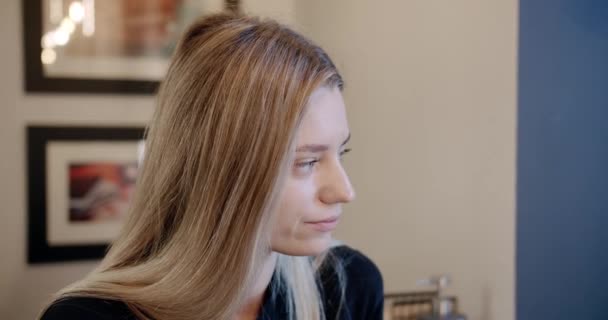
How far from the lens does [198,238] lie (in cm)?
63

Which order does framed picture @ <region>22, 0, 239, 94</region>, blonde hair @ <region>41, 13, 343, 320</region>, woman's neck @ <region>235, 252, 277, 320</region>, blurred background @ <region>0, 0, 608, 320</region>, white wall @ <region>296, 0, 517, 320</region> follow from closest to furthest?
blonde hair @ <region>41, 13, 343, 320</region>, woman's neck @ <region>235, 252, 277, 320</region>, blurred background @ <region>0, 0, 608, 320</region>, white wall @ <region>296, 0, 517, 320</region>, framed picture @ <region>22, 0, 239, 94</region>

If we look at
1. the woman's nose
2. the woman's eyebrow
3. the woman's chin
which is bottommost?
the woman's chin

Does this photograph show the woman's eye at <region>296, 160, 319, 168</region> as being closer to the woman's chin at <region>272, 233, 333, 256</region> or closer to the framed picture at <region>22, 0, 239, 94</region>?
the woman's chin at <region>272, 233, 333, 256</region>

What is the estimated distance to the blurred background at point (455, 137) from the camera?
868 millimetres

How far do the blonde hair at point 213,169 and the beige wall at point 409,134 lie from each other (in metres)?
0.51

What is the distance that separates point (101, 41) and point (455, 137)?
3.20 ft

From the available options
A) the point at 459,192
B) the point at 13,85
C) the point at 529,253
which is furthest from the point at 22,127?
the point at 529,253

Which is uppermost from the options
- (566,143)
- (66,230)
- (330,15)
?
(330,15)

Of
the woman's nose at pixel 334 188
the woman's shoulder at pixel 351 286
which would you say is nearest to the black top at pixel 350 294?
the woman's shoulder at pixel 351 286

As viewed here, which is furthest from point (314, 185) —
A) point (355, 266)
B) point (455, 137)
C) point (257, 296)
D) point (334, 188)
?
point (455, 137)

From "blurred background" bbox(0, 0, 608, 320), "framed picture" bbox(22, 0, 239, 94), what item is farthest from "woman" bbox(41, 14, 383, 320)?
"framed picture" bbox(22, 0, 239, 94)

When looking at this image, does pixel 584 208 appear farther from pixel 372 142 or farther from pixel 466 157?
pixel 372 142

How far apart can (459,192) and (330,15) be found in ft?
1.88

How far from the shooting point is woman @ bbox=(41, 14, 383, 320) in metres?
0.60
